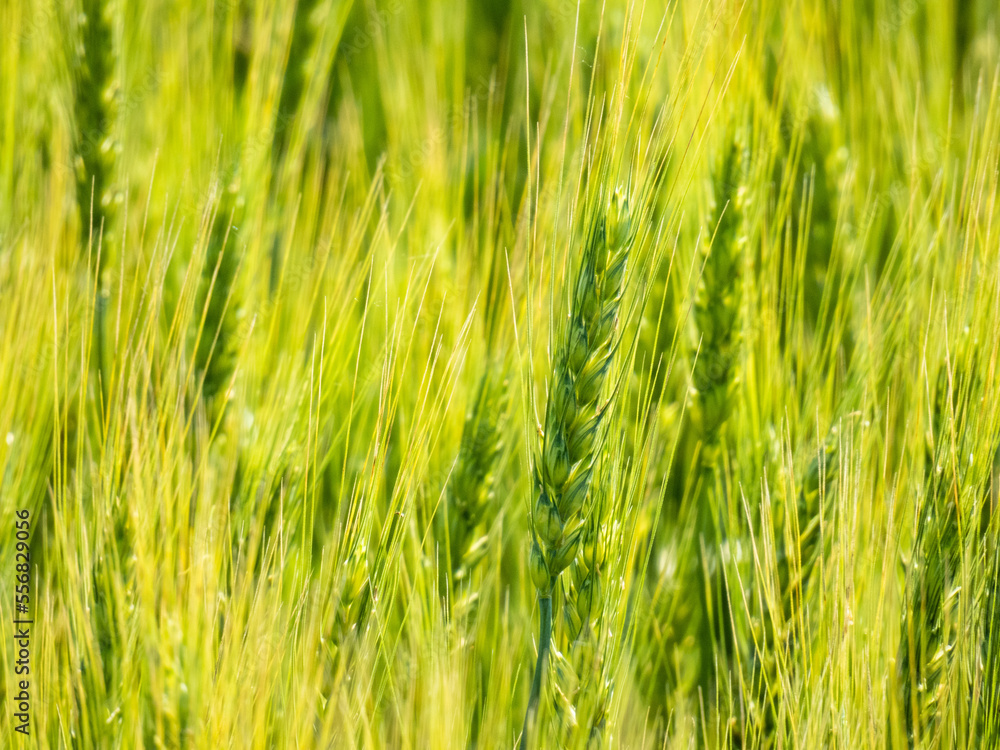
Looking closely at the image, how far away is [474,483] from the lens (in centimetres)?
95

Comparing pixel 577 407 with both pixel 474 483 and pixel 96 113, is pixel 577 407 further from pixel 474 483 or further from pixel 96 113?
pixel 96 113

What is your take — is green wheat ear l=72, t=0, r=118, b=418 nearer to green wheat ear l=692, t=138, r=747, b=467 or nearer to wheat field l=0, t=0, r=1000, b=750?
wheat field l=0, t=0, r=1000, b=750

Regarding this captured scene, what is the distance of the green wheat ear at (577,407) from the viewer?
2.23 feet

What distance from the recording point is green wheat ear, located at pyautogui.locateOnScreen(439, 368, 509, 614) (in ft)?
3.13

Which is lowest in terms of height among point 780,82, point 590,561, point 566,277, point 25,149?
point 590,561

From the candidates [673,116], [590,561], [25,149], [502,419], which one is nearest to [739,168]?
[673,116]

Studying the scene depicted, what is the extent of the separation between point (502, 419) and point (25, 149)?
93cm

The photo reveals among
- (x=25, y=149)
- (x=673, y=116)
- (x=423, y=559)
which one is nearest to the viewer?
(x=673, y=116)

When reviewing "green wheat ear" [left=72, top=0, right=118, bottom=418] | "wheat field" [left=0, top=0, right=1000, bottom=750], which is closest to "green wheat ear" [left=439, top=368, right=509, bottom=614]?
"wheat field" [left=0, top=0, right=1000, bottom=750]

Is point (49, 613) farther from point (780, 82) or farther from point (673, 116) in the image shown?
point (780, 82)

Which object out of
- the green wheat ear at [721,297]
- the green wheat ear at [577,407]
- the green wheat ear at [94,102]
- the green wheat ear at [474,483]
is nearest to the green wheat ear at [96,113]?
the green wheat ear at [94,102]

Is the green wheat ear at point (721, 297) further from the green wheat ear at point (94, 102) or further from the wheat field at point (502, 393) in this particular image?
the green wheat ear at point (94, 102)

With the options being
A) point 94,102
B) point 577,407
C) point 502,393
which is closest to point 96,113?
point 94,102

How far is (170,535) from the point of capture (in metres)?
0.74
